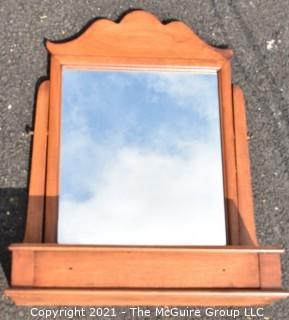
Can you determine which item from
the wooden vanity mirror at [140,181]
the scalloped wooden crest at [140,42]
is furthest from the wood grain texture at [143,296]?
the scalloped wooden crest at [140,42]

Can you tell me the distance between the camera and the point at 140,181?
0.84 meters

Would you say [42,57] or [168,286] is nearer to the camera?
[168,286]

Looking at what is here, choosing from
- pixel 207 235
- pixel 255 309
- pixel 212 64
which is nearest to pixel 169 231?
pixel 207 235

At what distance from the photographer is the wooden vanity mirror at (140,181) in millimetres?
763

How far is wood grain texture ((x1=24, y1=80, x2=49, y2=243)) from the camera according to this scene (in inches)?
32.4

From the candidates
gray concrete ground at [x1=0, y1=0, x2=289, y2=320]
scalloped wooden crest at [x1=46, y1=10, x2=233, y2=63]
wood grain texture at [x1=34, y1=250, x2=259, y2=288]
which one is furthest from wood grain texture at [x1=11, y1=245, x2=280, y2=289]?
scalloped wooden crest at [x1=46, y1=10, x2=233, y2=63]

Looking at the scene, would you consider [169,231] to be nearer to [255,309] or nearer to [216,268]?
[216,268]

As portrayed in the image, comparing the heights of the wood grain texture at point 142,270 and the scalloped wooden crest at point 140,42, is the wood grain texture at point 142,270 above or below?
below

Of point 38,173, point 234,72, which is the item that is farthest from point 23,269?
point 234,72

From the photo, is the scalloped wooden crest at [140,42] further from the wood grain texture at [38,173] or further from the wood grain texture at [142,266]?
the wood grain texture at [142,266]

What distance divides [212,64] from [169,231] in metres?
0.30

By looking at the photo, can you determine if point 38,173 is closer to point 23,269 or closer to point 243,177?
point 23,269

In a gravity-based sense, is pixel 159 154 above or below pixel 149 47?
below

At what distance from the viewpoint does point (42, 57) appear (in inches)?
37.2
